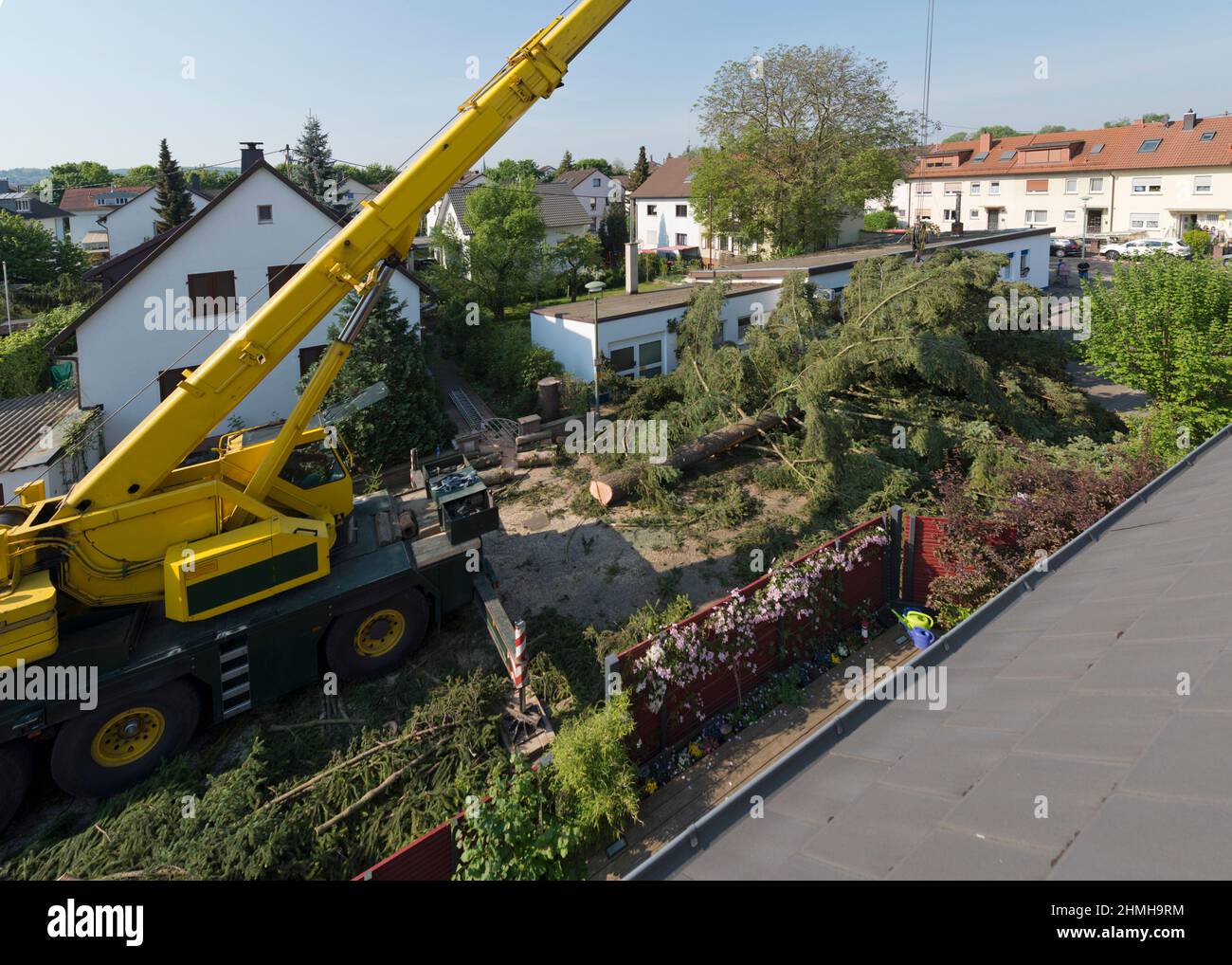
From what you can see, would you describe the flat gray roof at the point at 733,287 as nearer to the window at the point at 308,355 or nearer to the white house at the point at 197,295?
the white house at the point at 197,295

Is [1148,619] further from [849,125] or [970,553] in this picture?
[849,125]

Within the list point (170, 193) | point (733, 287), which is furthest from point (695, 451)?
point (170, 193)

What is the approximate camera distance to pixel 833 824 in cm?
332

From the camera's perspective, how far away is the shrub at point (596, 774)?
7.30 meters

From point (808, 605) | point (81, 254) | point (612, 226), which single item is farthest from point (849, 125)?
point (81, 254)

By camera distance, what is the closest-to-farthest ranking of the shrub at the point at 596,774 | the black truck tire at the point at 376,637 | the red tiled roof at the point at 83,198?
the shrub at the point at 596,774 < the black truck tire at the point at 376,637 < the red tiled roof at the point at 83,198

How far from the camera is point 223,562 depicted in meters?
8.50

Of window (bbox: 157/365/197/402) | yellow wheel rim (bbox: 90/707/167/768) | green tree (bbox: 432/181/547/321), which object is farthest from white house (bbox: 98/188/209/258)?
yellow wheel rim (bbox: 90/707/167/768)

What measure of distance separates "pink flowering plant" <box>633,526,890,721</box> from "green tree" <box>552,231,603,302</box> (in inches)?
1010

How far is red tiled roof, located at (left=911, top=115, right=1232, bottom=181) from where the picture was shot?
4791 cm

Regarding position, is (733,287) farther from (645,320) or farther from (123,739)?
(123,739)

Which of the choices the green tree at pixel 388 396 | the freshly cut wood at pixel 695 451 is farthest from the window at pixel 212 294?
the freshly cut wood at pixel 695 451

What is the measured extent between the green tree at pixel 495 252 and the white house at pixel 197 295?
9589 mm

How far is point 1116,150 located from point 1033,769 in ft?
214
